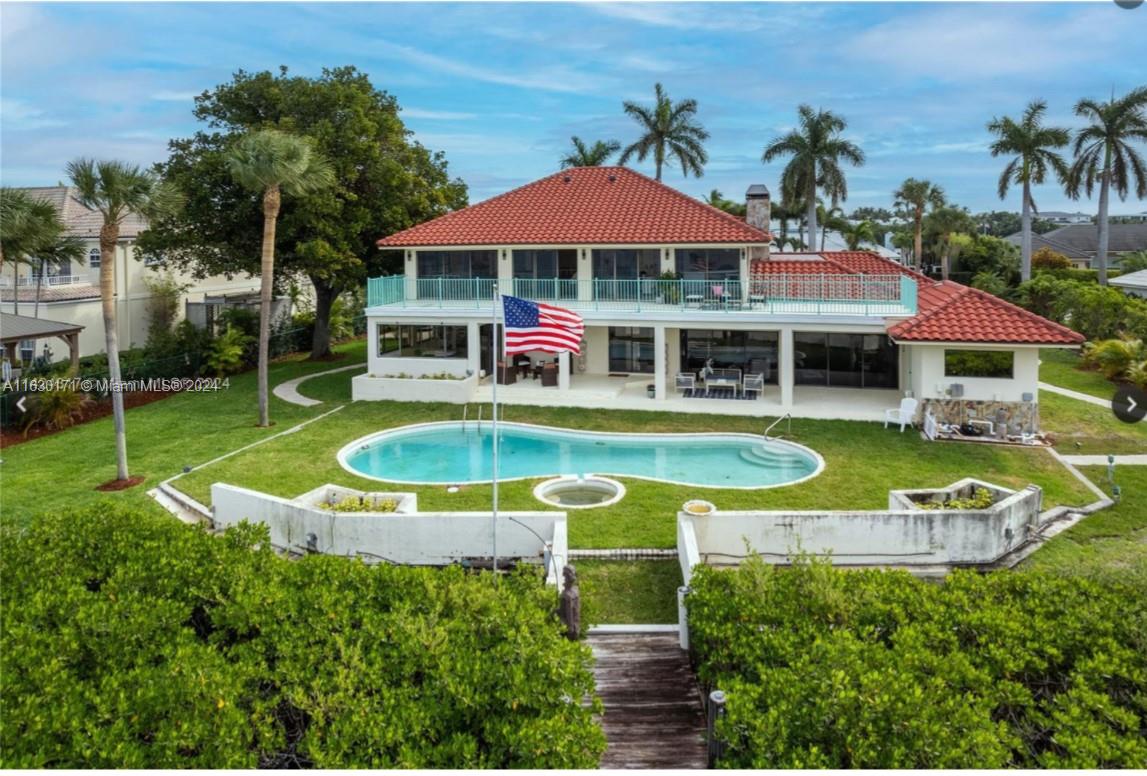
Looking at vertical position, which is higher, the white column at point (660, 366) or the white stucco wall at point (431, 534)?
the white column at point (660, 366)

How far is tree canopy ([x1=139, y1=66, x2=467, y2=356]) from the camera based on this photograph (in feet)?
99.5

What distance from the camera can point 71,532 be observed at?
11820 millimetres

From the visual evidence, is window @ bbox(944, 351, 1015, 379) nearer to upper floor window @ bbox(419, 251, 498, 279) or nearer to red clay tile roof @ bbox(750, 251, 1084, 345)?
red clay tile roof @ bbox(750, 251, 1084, 345)

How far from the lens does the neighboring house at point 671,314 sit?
848 inches

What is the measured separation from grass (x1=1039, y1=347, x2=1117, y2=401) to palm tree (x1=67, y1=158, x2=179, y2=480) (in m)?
26.0

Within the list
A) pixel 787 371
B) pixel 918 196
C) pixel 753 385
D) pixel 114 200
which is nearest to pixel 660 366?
pixel 753 385

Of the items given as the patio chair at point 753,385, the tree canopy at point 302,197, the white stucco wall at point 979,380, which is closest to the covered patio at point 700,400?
the patio chair at point 753,385

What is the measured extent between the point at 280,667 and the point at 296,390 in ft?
73.1

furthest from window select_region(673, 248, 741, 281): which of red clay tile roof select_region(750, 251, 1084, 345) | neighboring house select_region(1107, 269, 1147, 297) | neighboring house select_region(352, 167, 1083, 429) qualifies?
neighboring house select_region(1107, 269, 1147, 297)

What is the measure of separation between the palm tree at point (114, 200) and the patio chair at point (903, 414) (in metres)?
19.0

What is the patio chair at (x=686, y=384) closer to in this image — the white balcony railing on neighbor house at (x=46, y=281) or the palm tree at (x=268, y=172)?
the palm tree at (x=268, y=172)

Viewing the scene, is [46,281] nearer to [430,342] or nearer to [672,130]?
[430,342]

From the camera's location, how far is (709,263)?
26.9 metres

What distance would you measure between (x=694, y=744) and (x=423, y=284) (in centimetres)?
2308
